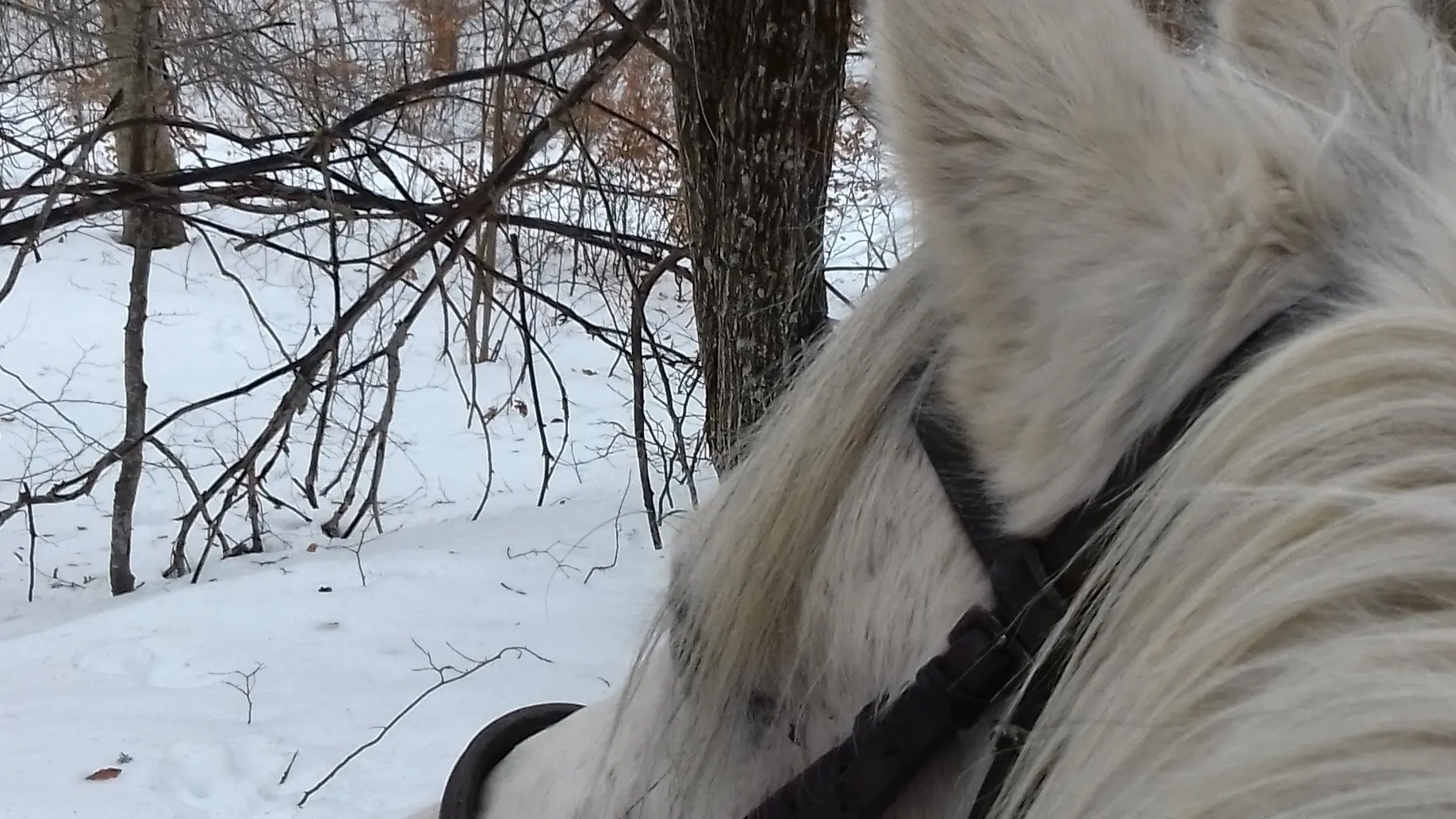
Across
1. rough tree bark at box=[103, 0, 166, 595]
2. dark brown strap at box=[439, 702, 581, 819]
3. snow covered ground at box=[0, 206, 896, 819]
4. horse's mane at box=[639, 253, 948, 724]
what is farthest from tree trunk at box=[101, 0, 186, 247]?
horse's mane at box=[639, 253, 948, 724]

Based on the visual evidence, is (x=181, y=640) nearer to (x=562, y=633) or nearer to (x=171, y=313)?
(x=562, y=633)

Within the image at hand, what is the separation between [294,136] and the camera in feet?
7.79

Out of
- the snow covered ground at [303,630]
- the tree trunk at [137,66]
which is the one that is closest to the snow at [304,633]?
the snow covered ground at [303,630]

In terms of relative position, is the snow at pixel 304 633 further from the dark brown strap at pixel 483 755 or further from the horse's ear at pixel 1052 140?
the horse's ear at pixel 1052 140

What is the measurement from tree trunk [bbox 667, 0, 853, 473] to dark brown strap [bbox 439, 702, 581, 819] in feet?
1.67

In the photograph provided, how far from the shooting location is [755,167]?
4.89 ft

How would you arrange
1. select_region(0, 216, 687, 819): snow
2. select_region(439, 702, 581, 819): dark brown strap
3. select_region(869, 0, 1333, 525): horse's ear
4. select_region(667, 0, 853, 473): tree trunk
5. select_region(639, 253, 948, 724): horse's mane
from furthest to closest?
1. select_region(0, 216, 687, 819): snow
2. select_region(667, 0, 853, 473): tree trunk
3. select_region(439, 702, 581, 819): dark brown strap
4. select_region(639, 253, 948, 724): horse's mane
5. select_region(869, 0, 1333, 525): horse's ear

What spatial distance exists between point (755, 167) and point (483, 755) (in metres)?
0.91

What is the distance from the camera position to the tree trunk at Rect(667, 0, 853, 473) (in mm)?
1432

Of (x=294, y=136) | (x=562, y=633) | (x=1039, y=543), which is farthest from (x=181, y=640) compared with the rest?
(x=1039, y=543)

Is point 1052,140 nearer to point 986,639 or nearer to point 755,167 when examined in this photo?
point 986,639

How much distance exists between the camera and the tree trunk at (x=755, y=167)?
143cm

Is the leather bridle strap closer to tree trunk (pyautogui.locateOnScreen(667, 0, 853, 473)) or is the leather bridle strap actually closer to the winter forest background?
the winter forest background

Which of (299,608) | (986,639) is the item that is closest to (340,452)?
(299,608)
